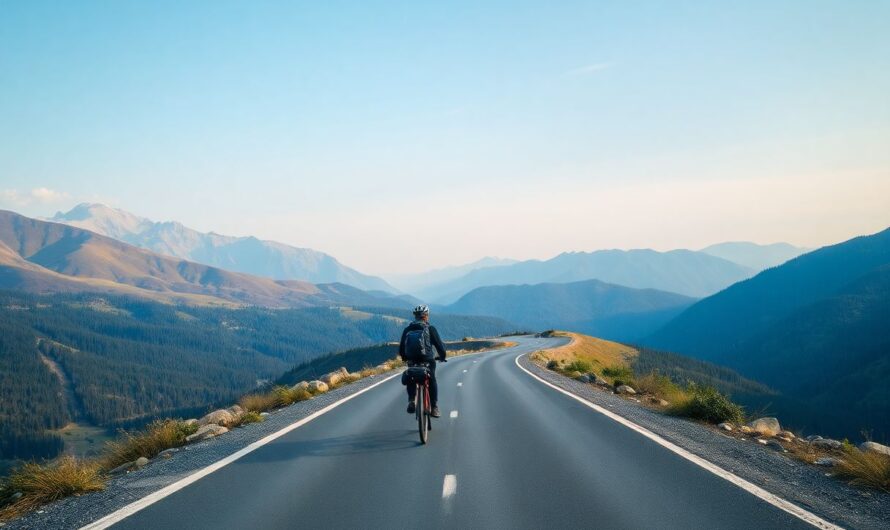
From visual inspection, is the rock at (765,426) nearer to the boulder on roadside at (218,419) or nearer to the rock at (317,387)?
the boulder on roadside at (218,419)

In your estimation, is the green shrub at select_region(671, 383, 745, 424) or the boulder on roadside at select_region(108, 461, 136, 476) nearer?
the boulder on roadside at select_region(108, 461, 136, 476)

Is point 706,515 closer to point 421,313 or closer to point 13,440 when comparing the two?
point 421,313

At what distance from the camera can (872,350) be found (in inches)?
7092

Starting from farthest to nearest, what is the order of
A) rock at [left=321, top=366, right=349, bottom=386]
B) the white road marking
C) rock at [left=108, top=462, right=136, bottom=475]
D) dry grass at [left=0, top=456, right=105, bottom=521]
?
rock at [left=321, top=366, right=349, bottom=386], rock at [left=108, top=462, right=136, bottom=475], dry grass at [left=0, top=456, right=105, bottom=521], the white road marking

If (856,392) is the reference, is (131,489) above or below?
above

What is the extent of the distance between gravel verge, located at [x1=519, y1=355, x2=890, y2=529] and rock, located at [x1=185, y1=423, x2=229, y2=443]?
9.23 meters

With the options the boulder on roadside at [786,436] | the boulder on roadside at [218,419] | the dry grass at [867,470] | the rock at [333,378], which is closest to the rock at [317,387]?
the rock at [333,378]

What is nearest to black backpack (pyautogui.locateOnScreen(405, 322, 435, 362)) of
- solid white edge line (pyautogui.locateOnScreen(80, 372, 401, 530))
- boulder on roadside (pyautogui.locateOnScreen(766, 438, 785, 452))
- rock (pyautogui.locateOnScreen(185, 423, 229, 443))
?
solid white edge line (pyautogui.locateOnScreen(80, 372, 401, 530))

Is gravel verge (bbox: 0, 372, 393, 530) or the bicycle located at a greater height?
the bicycle

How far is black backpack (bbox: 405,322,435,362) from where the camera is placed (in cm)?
1157

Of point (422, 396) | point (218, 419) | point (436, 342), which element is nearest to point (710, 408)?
point (436, 342)

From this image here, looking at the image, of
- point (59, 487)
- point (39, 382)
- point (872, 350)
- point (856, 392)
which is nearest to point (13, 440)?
point (39, 382)

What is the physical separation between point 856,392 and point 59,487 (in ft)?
617

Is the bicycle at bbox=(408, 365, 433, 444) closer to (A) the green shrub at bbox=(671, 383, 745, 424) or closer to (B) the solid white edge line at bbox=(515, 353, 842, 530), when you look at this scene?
(B) the solid white edge line at bbox=(515, 353, 842, 530)
